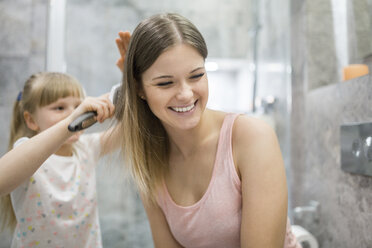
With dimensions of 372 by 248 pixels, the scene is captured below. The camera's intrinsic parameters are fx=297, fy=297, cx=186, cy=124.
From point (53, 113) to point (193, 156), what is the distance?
0.46 meters

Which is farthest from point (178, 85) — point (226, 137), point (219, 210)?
point (219, 210)

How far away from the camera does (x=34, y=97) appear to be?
0.96 m

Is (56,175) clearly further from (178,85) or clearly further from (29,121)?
(178,85)

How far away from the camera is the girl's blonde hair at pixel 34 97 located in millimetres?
954

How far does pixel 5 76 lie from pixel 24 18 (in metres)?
0.25

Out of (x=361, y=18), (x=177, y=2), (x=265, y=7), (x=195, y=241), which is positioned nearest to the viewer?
(x=195, y=241)

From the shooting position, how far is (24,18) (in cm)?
120

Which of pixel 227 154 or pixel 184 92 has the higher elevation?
pixel 184 92

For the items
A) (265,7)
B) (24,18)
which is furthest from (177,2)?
(24,18)

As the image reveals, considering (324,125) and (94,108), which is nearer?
(94,108)

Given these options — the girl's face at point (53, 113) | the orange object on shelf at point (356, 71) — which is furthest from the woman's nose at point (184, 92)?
the orange object on shelf at point (356, 71)

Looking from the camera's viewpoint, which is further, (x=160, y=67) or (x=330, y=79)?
(x=330, y=79)

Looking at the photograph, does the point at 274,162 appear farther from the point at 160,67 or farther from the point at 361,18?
the point at 361,18

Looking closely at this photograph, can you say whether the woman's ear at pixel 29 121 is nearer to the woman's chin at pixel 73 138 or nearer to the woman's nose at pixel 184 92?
the woman's chin at pixel 73 138
